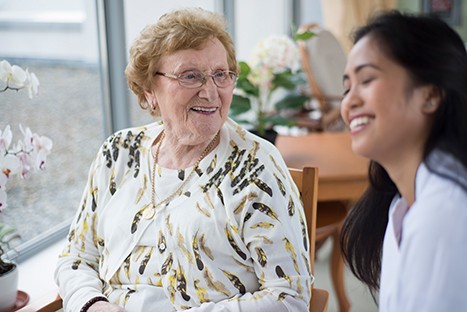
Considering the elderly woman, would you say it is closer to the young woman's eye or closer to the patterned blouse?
the patterned blouse

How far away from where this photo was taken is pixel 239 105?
8.90 ft

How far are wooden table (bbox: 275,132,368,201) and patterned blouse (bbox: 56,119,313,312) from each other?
2.99ft

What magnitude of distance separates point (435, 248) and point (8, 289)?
114cm

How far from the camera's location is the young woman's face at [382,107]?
1042 mm

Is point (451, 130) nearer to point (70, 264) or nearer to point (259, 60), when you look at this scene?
point (70, 264)

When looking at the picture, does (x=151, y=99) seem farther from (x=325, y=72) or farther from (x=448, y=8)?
(x=448, y=8)

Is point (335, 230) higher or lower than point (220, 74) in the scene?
lower

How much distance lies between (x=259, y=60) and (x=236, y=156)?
1243 mm

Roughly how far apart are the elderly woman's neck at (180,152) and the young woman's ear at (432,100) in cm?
76

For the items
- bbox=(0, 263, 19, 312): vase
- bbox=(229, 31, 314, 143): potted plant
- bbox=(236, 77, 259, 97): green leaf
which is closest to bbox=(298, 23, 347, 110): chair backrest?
bbox=(229, 31, 314, 143): potted plant

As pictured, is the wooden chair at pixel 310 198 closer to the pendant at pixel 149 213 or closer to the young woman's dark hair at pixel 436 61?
the pendant at pixel 149 213

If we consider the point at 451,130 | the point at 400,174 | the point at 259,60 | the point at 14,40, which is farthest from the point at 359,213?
the point at 259,60

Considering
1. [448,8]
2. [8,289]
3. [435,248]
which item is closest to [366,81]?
[435,248]

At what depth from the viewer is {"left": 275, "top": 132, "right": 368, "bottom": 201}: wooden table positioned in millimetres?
2555
